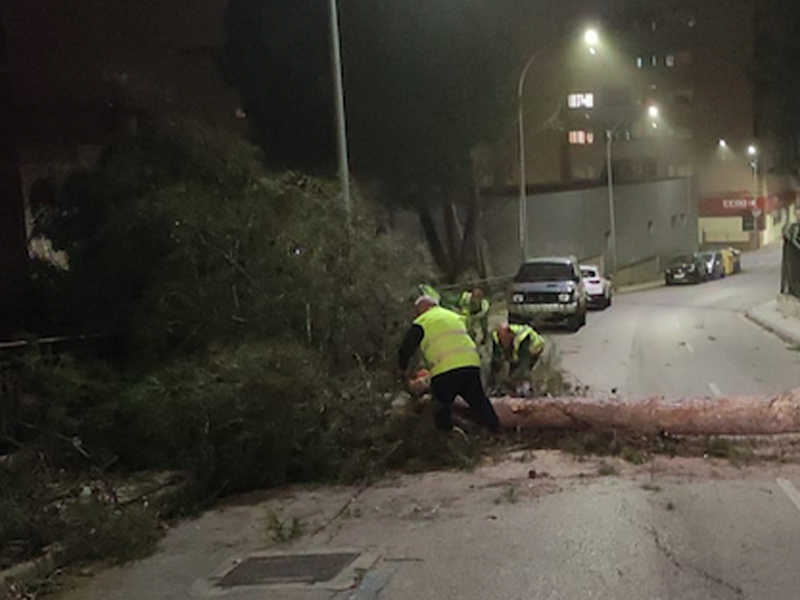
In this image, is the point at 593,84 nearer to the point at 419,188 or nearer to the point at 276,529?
the point at 419,188

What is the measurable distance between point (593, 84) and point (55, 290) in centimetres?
7323

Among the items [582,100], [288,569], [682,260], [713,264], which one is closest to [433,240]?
[682,260]

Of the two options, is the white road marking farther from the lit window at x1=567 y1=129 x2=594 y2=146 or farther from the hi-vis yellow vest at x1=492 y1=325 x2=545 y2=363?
the lit window at x1=567 y1=129 x2=594 y2=146

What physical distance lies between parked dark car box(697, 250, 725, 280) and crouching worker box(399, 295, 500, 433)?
4813 centimetres

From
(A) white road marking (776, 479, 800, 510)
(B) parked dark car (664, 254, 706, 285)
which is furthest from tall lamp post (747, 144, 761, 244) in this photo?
(A) white road marking (776, 479, 800, 510)

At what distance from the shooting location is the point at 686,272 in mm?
54188

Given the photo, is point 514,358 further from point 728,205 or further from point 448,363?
point 728,205

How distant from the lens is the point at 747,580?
5902 mm

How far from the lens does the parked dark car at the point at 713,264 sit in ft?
183

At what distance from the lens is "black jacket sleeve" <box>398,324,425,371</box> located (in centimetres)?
970

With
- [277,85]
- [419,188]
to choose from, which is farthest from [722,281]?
[277,85]

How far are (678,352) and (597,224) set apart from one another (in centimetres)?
→ 3511

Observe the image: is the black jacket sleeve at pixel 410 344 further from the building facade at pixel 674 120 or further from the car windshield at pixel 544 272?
the building facade at pixel 674 120

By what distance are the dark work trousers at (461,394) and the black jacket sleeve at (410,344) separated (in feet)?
1.19
